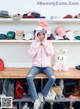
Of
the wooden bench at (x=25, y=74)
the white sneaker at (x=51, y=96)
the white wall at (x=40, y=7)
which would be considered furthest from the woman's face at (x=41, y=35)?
the white sneaker at (x=51, y=96)

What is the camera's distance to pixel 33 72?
2744 millimetres

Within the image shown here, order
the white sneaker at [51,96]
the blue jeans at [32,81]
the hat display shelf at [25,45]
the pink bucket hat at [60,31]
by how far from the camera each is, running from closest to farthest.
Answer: the blue jeans at [32,81] → the white sneaker at [51,96] → the pink bucket hat at [60,31] → the hat display shelf at [25,45]

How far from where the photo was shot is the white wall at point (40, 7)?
298 cm

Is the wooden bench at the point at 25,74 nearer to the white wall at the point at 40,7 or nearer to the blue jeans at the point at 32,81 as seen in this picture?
the blue jeans at the point at 32,81

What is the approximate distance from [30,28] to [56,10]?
0.44 m

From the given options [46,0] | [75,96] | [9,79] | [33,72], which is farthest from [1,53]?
[75,96]

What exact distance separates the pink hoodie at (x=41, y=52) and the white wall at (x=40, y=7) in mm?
341

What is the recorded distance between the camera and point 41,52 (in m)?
2.88

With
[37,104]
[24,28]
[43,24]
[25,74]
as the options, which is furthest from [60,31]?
[37,104]

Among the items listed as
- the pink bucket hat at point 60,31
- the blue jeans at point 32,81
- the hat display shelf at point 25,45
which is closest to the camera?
the blue jeans at point 32,81

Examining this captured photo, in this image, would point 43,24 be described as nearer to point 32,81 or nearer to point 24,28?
point 24,28

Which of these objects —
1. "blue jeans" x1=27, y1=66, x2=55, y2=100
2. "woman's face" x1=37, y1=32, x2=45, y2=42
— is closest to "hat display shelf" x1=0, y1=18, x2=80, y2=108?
"woman's face" x1=37, y1=32, x2=45, y2=42

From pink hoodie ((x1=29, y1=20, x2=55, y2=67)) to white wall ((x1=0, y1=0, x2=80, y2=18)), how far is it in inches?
13.4

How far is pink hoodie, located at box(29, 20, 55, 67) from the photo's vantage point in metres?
2.84
